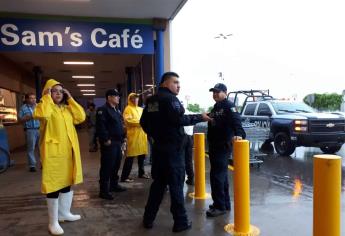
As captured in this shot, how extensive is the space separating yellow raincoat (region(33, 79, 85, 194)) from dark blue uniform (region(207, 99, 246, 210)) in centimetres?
185

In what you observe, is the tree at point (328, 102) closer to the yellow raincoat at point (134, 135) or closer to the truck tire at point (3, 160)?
the yellow raincoat at point (134, 135)

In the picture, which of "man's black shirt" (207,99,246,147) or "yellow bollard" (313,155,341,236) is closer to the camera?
"yellow bollard" (313,155,341,236)

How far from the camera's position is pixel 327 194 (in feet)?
10.5

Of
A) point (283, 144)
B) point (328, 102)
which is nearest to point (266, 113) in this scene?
point (283, 144)

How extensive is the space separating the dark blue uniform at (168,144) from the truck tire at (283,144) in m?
7.32

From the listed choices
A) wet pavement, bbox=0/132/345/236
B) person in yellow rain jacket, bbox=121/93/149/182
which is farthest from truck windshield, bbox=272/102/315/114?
person in yellow rain jacket, bbox=121/93/149/182

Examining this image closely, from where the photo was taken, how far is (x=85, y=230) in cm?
460

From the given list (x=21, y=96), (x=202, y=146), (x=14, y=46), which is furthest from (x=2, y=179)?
(x=21, y=96)

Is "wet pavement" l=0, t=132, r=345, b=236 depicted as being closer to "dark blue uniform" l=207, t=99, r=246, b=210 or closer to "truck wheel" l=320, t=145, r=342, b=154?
"dark blue uniform" l=207, t=99, r=246, b=210

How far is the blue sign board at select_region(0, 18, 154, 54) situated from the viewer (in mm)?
7797

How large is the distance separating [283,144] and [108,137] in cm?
698

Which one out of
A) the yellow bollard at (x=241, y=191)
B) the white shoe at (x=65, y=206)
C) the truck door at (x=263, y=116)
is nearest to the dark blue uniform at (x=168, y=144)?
the yellow bollard at (x=241, y=191)

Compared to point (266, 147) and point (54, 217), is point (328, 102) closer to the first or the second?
point (266, 147)

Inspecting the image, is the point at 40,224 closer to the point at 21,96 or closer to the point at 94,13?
the point at 94,13
